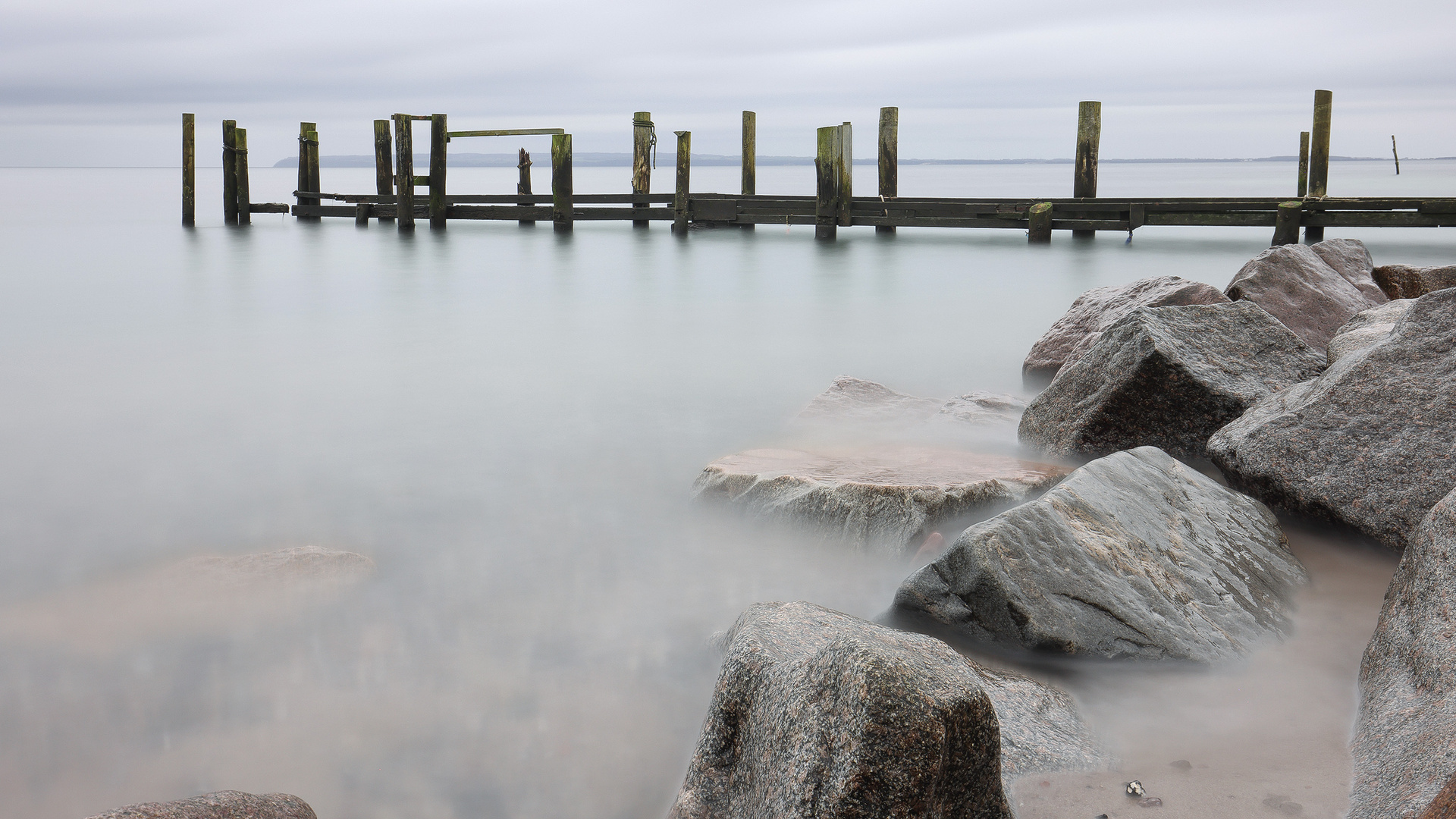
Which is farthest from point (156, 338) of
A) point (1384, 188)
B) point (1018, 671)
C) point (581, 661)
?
point (1384, 188)

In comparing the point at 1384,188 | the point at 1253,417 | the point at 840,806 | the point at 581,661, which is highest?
the point at 1384,188

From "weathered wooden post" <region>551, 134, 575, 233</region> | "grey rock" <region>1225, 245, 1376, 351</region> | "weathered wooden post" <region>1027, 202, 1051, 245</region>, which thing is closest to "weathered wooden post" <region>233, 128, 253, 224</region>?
"weathered wooden post" <region>551, 134, 575, 233</region>

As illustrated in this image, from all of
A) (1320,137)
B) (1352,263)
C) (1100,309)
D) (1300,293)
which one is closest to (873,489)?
(1100,309)

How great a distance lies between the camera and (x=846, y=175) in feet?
56.4

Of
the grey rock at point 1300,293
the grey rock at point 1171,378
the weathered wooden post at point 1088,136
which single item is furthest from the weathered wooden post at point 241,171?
the grey rock at point 1171,378

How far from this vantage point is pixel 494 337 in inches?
354

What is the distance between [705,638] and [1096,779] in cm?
121

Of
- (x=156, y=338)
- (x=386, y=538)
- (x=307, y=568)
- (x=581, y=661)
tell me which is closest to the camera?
(x=581, y=661)

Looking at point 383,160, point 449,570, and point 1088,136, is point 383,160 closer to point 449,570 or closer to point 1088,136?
point 1088,136

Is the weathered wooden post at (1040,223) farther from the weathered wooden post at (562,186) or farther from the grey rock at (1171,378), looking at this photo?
the grey rock at (1171,378)

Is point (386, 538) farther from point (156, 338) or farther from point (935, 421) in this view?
point (156, 338)

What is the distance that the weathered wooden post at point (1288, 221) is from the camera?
1412 centimetres

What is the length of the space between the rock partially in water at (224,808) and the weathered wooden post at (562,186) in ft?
56.7

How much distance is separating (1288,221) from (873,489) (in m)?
13.2
